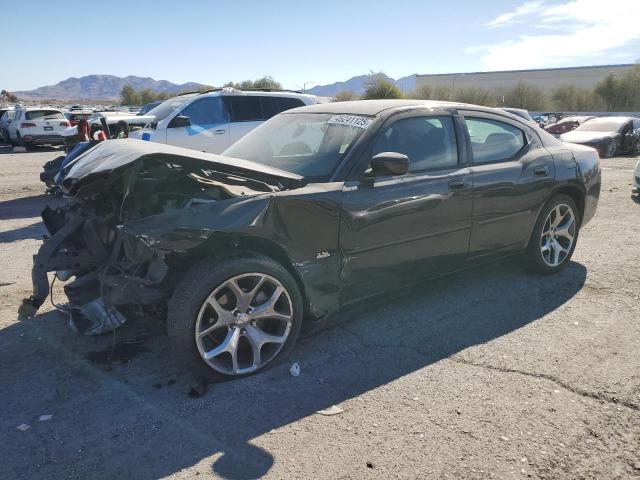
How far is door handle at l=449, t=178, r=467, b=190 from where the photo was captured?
13.0 ft

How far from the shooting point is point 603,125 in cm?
1778

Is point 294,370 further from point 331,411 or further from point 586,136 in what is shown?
point 586,136

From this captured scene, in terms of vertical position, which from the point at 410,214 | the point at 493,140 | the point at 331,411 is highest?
the point at 493,140

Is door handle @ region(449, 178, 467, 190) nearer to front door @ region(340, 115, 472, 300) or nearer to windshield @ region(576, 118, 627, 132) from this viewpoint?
front door @ region(340, 115, 472, 300)

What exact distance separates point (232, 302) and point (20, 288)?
2.82 m

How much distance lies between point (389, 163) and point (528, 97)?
55.3m

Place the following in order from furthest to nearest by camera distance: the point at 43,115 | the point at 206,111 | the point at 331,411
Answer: the point at 43,115, the point at 206,111, the point at 331,411

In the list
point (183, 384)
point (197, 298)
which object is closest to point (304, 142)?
point (197, 298)

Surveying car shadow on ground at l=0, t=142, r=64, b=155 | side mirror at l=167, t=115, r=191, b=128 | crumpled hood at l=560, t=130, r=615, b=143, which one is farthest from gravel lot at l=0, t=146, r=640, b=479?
car shadow on ground at l=0, t=142, r=64, b=155

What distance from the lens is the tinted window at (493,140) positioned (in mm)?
4285

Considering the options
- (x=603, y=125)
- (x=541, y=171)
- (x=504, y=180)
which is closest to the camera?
(x=504, y=180)

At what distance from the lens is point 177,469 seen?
240cm

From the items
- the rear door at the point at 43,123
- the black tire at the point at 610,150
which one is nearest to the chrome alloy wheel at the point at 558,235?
the black tire at the point at 610,150

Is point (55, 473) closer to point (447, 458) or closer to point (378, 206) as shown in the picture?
point (447, 458)
